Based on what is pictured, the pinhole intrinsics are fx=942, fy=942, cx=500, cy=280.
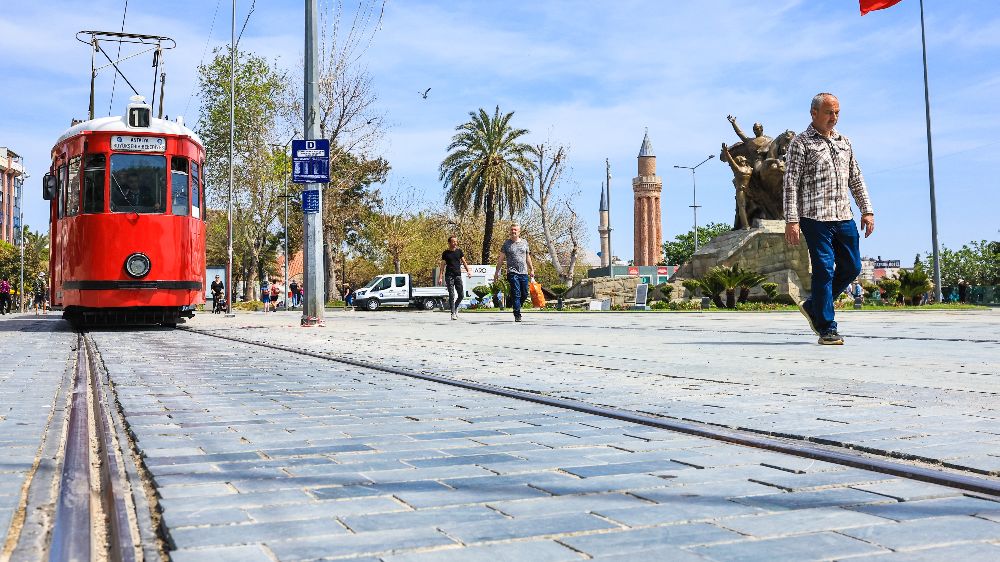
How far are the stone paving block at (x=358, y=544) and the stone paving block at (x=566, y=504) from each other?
322 millimetres

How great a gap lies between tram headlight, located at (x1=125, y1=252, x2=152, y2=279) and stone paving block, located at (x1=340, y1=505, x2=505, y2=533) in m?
13.9

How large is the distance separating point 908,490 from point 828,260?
6.35m

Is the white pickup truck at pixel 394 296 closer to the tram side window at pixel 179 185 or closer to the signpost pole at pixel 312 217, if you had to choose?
the signpost pole at pixel 312 217

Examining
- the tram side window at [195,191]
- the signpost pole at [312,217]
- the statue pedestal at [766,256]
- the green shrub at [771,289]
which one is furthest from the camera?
the statue pedestal at [766,256]

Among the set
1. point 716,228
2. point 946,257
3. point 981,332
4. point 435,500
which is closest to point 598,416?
point 435,500

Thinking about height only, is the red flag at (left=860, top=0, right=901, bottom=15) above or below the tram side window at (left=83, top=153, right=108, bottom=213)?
above

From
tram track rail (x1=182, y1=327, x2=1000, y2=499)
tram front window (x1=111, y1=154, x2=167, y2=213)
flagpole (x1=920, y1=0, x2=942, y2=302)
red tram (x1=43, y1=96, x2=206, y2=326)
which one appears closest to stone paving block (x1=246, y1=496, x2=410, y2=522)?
tram track rail (x1=182, y1=327, x2=1000, y2=499)

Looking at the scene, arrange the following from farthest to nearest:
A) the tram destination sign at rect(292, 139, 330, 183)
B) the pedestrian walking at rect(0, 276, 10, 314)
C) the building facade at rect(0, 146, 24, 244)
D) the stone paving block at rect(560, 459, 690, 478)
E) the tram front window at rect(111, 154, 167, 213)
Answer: the building facade at rect(0, 146, 24, 244) → the pedestrian walking at rect(0, 276, 10, 314) → the tram destination sign at rect(292, 139, 330, 183) → the tram front window at rect(111, 154, 167, 213) → the stone paving block at rect(560, 459, 690, 478)

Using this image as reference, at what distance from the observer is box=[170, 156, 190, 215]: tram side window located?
1579 centimetres

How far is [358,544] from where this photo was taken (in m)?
2.29

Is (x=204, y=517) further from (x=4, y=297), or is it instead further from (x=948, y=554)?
(x=4, y=297)

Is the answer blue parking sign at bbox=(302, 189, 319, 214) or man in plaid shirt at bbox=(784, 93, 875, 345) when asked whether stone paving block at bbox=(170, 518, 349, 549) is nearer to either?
man in plaid shirt at bbox=(784, 93, 875, 345)

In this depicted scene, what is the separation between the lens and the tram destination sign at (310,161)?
51.1ft

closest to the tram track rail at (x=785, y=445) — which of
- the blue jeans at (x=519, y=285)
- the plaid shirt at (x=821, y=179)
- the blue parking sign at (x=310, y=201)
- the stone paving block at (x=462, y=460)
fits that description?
the stone paving block at (x=462, y=460)
